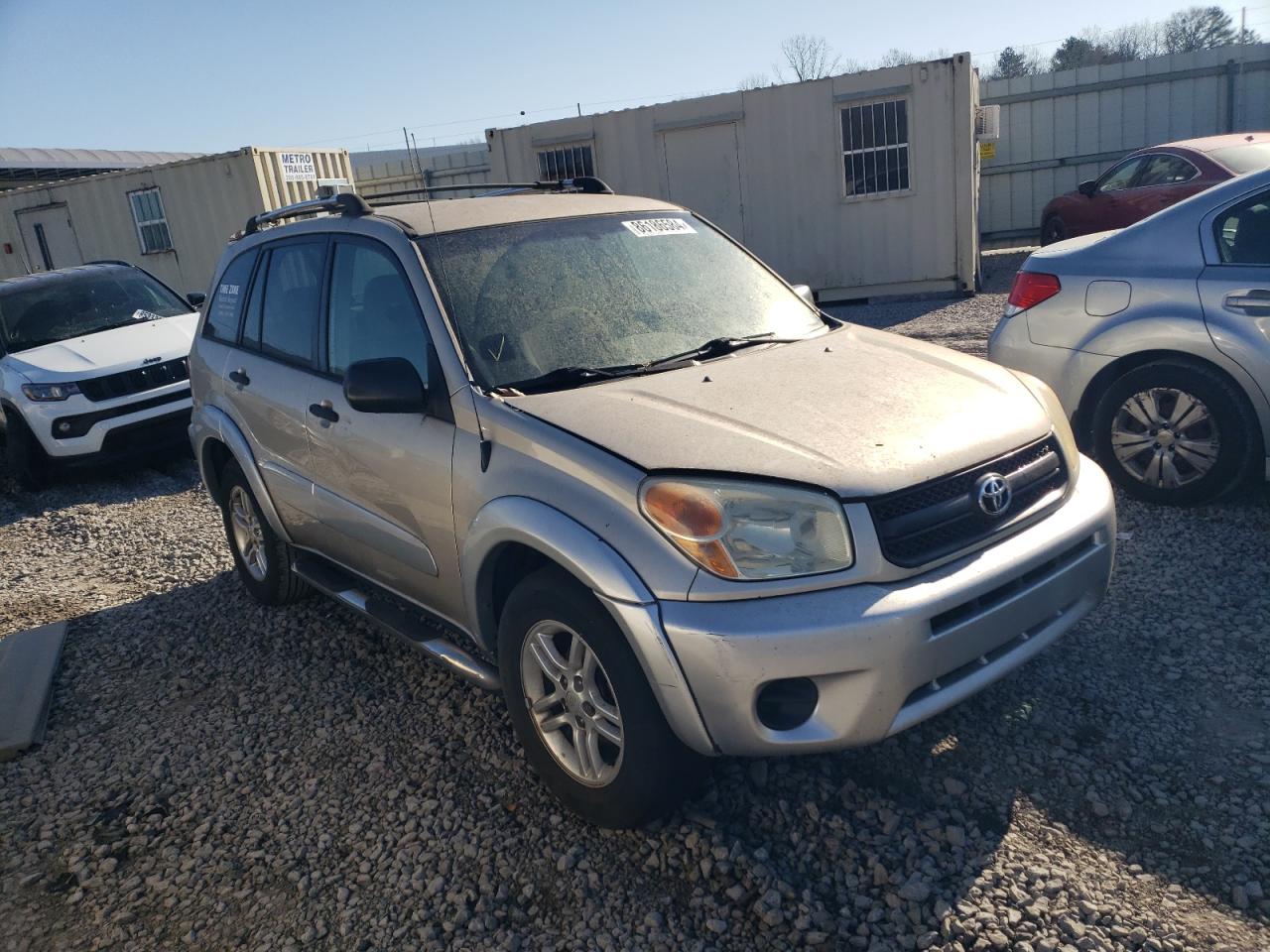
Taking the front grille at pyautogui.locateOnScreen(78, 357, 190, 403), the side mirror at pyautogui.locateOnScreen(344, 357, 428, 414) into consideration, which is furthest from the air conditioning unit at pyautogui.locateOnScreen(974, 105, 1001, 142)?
the side mirror at pyautogui.locateOnScreen(344, 357, 428, 414)

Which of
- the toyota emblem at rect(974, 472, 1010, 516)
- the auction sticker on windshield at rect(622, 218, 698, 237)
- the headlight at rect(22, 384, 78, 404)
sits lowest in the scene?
the headlight at rect(22, 384, 78, 404)

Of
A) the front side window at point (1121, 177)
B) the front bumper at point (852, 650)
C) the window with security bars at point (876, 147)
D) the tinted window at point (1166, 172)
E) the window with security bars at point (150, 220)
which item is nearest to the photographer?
the front bumper at point (852, 650)

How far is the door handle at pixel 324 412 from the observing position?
3764 mm

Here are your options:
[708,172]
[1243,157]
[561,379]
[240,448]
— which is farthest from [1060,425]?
[708,172]

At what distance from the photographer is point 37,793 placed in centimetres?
363

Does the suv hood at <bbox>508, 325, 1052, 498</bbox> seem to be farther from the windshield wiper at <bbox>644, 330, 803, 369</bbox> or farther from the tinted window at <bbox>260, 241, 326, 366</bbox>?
the tinted window at <bbox>260, 241, 326, 366</bbox>

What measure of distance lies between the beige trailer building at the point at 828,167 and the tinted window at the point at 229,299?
32.6 feet

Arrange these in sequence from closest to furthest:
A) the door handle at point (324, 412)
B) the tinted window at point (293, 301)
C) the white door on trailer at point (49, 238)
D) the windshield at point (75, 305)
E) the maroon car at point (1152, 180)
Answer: the door handle at point (324, 412)
the tinted window at point (293, 301)
the windshield at point (75, 305)
the maroon car at point (1152, 180)
the white door on trailer at point (49, 238)

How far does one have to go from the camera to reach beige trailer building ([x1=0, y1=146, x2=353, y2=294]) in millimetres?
14914

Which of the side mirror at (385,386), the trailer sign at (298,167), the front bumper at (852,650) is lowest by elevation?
the front bumper at (852,650)

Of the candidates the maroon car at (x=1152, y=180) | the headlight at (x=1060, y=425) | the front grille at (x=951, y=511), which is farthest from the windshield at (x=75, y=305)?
the maroon car at (x=1152, y=180)

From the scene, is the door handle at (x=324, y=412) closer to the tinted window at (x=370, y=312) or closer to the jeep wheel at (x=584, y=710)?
the tinted window at (x=370, y=312)

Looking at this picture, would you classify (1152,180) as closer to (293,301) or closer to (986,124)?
(986,124)

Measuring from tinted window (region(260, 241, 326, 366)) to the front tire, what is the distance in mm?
3855
